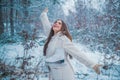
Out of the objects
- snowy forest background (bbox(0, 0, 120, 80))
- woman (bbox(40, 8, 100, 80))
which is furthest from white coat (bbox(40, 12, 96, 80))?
snowy forest background (bbox(0, 0, 120, 80))

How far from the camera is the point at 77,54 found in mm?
2895

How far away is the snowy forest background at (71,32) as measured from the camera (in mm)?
5621

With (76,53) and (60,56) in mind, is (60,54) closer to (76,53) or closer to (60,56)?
(60,56)

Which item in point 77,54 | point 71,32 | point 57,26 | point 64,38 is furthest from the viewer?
point 71,32

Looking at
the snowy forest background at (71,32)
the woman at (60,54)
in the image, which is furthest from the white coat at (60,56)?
the snowy forest background at (71,32)

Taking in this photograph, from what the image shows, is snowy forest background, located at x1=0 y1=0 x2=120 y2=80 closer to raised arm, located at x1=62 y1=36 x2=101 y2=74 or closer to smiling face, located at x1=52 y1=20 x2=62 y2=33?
smiling face, located at x1=52 y1=20 x2=62 y2=33

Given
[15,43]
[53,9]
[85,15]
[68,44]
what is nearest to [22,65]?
[15,43]

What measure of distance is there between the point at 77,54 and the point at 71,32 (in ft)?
11.0

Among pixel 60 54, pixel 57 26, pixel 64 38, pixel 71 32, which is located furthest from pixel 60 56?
pixel 71 32

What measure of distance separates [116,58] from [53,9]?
5.43ft

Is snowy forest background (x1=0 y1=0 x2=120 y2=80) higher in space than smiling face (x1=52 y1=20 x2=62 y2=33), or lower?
lower

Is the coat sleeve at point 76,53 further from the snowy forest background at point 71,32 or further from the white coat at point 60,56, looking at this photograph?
the snowy forest background at point 71,32

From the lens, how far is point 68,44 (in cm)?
301

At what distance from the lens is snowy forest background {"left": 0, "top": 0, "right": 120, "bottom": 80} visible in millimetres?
5621
